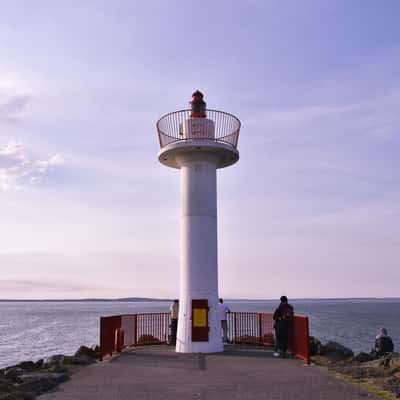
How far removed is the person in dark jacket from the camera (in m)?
14.0

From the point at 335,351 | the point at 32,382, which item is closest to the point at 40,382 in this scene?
the point at 32,382

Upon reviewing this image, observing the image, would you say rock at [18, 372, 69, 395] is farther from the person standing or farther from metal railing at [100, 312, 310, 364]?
the person standing

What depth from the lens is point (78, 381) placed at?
1095 centimetres

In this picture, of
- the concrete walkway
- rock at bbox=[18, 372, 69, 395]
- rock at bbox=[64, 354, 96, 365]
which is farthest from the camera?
rock at bbox=[64, 354, 96, 365]

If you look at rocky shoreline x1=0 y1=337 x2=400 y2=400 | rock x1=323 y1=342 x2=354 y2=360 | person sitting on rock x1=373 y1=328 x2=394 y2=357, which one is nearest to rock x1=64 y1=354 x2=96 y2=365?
rocky shoreline x1=0 y1=337 x2=400 y2=400

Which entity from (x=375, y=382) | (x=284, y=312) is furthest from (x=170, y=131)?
(x=375, y=382)

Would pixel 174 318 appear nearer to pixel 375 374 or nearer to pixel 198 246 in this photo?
pixel 198 246

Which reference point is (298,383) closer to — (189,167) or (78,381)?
(78,381)

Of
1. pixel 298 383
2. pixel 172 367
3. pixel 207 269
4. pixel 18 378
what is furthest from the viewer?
pixel 207 269

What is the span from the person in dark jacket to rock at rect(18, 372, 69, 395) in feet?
17.9

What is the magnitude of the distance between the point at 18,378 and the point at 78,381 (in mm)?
1459

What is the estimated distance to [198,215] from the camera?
605 inches

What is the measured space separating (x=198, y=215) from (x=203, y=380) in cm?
556

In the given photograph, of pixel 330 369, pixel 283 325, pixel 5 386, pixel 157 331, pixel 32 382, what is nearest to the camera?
pixel 5 386
